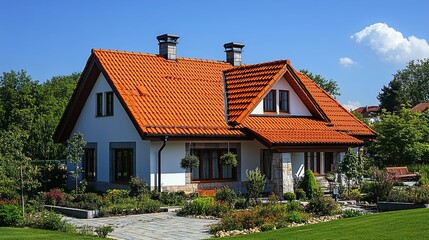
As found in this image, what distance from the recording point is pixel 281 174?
24.2 m

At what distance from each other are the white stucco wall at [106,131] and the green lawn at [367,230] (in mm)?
10394

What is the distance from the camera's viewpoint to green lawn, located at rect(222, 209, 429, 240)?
41.0ft

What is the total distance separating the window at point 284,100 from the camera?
92.5 feet

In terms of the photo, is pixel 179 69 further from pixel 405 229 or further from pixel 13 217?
pixel 405 229

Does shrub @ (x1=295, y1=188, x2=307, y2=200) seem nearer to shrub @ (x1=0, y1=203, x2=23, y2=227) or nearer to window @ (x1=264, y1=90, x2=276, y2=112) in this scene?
window @ (x1=264, y1=90, x2=276, y2=112)

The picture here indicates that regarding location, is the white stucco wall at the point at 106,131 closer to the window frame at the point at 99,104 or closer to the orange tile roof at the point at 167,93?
the window frame at the point at 99,104

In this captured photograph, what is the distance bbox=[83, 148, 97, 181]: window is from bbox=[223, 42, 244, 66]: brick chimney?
31.2 feet

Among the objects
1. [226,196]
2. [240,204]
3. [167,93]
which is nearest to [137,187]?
[226,196]

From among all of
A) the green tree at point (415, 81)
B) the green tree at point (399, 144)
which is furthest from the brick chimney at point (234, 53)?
the green tree at point (415, 81)

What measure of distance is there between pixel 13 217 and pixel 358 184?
1646 centimetres

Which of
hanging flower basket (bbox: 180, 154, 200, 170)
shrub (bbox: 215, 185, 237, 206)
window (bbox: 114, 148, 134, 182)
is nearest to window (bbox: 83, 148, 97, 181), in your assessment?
window (bbox: 114, 148, 134, 182)

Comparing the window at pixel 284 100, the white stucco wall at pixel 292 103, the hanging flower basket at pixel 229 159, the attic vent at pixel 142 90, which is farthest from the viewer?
the window at pixel 284 100

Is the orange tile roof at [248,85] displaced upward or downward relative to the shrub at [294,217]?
upward

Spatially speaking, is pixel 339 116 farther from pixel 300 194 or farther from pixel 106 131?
pixel 106 131
